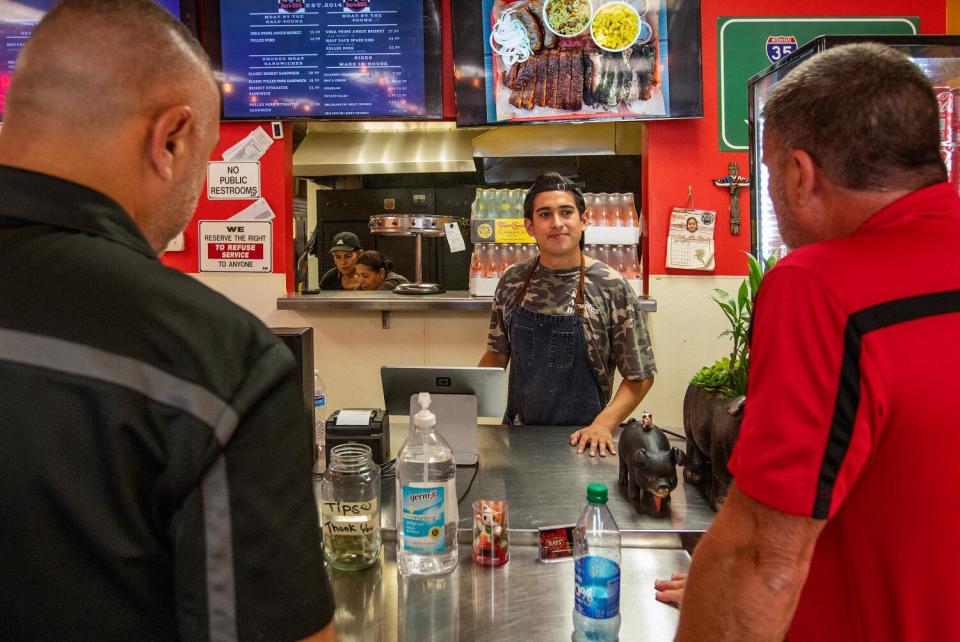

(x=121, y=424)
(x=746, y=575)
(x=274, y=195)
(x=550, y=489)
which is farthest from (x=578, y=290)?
(x=121, y=424)

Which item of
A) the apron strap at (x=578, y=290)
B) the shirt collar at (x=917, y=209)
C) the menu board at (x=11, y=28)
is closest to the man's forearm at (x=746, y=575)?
the shirt collar at (x=917, y=209)

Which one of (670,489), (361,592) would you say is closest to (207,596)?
(361,592)

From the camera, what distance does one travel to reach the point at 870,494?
3.04 ft

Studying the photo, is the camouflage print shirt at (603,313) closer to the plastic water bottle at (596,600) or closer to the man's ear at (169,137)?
the plastic water bottle at (596,600)

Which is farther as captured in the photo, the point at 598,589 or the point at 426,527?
the point at 426,527

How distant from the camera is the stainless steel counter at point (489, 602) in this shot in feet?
3.94

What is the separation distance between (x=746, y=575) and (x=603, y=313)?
6.08 feet

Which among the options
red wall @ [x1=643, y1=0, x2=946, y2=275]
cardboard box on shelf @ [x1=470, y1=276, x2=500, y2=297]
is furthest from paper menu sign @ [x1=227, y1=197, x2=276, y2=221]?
red wall @ [x1=643, y1=0, x2=946, y2=275]

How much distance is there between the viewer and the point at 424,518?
4.51 feet

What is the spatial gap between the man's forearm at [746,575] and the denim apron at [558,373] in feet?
5.53

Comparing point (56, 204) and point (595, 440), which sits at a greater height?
point (56, 204)

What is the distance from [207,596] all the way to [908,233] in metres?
0.93

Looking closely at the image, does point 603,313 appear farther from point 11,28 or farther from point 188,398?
point 11,28

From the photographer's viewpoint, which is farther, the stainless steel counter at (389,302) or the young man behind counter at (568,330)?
the stainless steel counter at (389,302)
